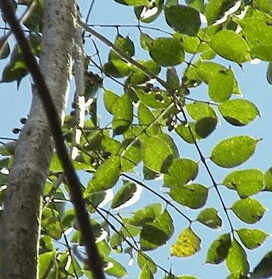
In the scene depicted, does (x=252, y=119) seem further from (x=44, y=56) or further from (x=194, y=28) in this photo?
(x=44, y=56)

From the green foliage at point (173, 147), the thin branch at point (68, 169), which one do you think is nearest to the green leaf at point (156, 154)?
the green foliage at point (173, 147)

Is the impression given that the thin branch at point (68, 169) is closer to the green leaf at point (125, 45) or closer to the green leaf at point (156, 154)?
the green leaf at point (156, 154)

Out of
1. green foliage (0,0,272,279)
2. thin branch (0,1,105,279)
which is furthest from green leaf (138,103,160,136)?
thin branch (0,1,105,279)

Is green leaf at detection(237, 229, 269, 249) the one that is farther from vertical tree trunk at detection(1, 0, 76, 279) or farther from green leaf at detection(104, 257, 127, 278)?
vertical tree trunk at detection(1, 0, 76, 279)

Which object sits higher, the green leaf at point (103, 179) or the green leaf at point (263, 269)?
the green leaf at point (103, 179)

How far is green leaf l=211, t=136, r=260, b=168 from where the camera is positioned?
3.96 ft

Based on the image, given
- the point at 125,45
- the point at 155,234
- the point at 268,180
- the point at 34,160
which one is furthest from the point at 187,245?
the point at 34,160

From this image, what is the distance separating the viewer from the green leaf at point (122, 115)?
126 centimetres

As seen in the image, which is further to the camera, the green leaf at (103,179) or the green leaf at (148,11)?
the green leaf at (148,11)

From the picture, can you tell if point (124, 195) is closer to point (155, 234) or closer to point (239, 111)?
point (155, 234)

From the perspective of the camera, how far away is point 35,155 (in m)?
0.82

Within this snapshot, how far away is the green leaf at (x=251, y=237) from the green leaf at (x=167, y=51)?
0.29m

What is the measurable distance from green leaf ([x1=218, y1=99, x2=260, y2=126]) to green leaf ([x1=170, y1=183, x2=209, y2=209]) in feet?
0.39

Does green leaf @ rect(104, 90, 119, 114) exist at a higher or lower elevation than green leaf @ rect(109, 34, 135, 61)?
lower
